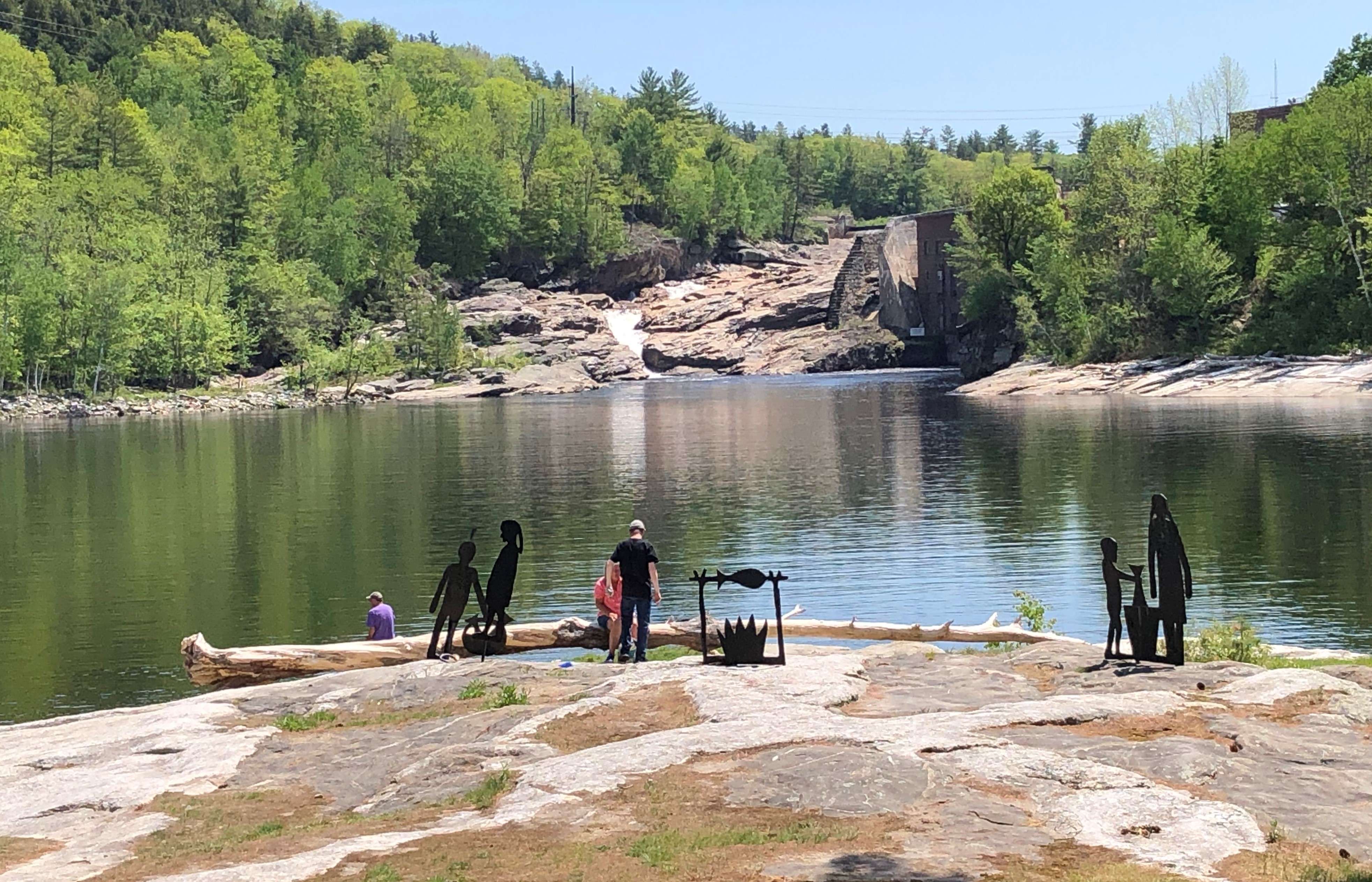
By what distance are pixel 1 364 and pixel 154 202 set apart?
36.5 meters

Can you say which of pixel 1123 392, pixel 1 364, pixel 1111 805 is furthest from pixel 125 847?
pixel 1 364

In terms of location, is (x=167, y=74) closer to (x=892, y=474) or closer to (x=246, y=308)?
(x=246, y=308)

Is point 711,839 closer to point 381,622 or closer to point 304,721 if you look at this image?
point 304,721

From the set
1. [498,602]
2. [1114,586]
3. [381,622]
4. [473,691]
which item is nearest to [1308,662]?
[1114,586]

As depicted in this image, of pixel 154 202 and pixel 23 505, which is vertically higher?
pixel 154 202

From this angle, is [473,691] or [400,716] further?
[473,691]

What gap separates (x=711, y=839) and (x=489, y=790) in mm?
2684

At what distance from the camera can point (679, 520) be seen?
44.7m

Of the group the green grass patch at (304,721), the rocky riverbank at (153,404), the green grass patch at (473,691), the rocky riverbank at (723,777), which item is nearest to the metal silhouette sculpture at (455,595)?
the rocky riverbank at (723,777)

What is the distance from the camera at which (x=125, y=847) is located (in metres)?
Answer: 12.6

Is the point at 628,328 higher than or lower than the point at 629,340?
higher

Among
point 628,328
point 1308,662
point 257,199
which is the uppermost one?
point 257,199

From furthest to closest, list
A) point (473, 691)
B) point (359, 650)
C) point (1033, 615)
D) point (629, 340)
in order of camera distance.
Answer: point (629, 340) → point (1033, 615) → point (359, 650) → point (473, 691)

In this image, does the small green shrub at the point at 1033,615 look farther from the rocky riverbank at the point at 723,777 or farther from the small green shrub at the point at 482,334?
the small green shrub at the point at 482,334
